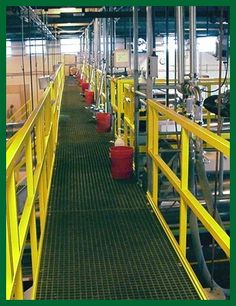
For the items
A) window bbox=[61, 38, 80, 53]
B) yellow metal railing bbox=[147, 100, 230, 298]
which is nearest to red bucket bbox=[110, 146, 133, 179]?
yellow metal railing bbox=[147, 100, 230, 298]

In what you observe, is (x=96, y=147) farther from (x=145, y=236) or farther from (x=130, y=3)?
(x=130, y=3)

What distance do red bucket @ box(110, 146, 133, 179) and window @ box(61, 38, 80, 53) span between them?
33.0 metres

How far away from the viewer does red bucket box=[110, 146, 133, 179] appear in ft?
23.9

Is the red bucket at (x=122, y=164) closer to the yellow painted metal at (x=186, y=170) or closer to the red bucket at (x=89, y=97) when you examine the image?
the yellow painted metal at (x=186, y=170)

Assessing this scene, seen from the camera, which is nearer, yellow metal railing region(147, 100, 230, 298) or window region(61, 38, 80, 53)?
yellow metal railing region(147, 100, 230, 298)

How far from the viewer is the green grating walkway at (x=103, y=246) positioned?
400 cm

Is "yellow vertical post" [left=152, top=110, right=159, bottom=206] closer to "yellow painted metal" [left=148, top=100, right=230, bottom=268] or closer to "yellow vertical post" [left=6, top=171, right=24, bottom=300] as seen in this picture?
"yellow painted metal" [left=148, top=100, right=230, bottom=268]

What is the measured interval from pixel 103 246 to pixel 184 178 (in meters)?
1.24

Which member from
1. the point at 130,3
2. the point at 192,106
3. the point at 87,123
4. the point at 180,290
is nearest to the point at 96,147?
the point at 87,123

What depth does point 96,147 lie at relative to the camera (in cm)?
995

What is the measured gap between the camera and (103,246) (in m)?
4.88

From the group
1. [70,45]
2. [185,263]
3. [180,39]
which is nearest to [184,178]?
[185,263]

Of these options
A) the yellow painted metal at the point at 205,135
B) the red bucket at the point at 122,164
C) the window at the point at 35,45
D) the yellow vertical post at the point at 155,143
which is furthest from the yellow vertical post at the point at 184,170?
the window at the point at 35,45

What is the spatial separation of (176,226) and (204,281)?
2978 mm
